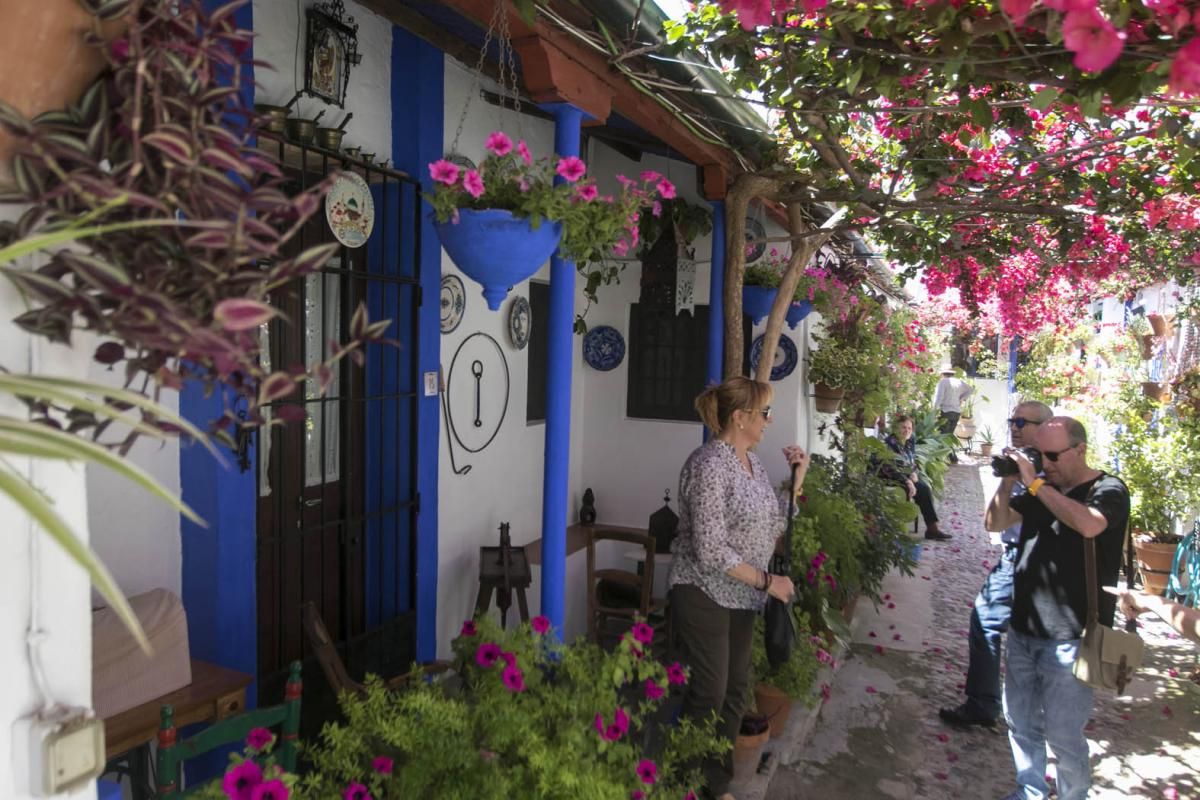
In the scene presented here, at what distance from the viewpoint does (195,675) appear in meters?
2.74

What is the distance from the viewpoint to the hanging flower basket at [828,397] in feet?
21.6

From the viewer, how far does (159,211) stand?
0.91 metres

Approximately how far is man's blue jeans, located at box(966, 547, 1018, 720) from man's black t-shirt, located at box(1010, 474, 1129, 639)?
2.90 ft

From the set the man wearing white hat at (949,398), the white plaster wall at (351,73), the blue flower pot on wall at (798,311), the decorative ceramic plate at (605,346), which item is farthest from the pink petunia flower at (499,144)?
the man wearing white hat at (949,398)

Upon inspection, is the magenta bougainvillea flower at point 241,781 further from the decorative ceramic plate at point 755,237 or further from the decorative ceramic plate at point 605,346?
the decorative ceramic plate at point 755,237

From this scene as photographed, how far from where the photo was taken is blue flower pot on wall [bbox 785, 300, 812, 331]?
241 inches

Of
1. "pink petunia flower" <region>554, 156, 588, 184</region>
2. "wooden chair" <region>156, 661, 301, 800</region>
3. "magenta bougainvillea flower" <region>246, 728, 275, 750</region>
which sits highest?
"pink petunia flower" <region>554, 156, 588, 184</region>

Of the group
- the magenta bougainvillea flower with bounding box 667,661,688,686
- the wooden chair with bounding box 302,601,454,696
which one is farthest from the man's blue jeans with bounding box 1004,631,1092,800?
the wooden chair with bounding box 302,601,454,696

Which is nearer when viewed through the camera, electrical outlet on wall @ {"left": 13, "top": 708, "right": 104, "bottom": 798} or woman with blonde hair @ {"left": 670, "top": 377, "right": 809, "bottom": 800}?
electrical outlet on wall @ {"left": 13, "top": 708, "right": 104, "bottom": 798}

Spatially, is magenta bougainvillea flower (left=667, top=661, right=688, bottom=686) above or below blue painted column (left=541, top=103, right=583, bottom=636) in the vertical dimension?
below

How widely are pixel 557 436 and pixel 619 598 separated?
8.36 ft

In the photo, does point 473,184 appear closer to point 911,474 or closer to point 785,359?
point 785,359

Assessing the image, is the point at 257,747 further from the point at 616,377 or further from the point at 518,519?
the point at 616,377

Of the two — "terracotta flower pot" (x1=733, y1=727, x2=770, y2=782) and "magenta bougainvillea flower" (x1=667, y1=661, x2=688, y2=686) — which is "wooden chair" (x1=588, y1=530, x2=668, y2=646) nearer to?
"terracotta flower pot" (x1=733, y1=727, x2=770, y2=782)
